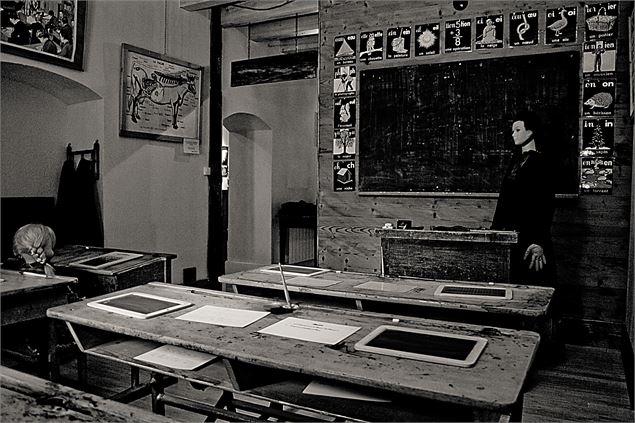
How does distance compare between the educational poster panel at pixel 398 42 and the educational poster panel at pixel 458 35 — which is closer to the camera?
the educational poster panel at pixel 458 35

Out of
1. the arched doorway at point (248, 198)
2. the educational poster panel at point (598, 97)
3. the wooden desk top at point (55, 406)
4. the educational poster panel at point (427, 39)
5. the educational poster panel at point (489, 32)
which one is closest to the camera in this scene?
the wooden desk top at point (55, 406)

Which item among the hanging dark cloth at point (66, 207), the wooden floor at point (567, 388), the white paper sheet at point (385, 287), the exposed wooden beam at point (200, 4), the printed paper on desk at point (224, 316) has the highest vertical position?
the exposed wooden beam at point (200, 4)

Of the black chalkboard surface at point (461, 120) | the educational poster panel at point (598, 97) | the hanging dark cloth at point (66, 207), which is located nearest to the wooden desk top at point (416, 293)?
the black chalkboard surface at point (461, 120)

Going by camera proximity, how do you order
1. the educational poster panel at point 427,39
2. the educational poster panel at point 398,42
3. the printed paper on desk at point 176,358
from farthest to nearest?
the educational poster panel at point 398,42 < the educational poster panel at point 427,39 < the printed paper on desk at point 176,358

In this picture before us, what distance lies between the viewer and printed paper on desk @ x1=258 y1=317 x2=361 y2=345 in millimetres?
1627

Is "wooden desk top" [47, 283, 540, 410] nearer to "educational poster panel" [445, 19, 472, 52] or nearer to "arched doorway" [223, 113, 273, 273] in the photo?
"educational poster panel" [445, 19, 472, 52]

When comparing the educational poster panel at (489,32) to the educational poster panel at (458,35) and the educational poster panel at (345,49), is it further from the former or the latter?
the educational poster panel at (345,49)

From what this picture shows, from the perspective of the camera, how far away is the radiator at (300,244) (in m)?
8.10

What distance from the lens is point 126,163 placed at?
523 cm

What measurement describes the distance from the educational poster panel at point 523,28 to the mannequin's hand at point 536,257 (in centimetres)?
167

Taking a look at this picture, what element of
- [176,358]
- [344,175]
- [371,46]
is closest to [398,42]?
[371,46]

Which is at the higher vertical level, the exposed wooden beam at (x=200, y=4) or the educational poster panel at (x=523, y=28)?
the exposed wooden beam at (x=200, y=4)

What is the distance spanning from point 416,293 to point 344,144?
2.67 meters

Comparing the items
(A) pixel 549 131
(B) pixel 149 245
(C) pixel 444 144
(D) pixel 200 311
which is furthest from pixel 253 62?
(D) pixel 200 311
